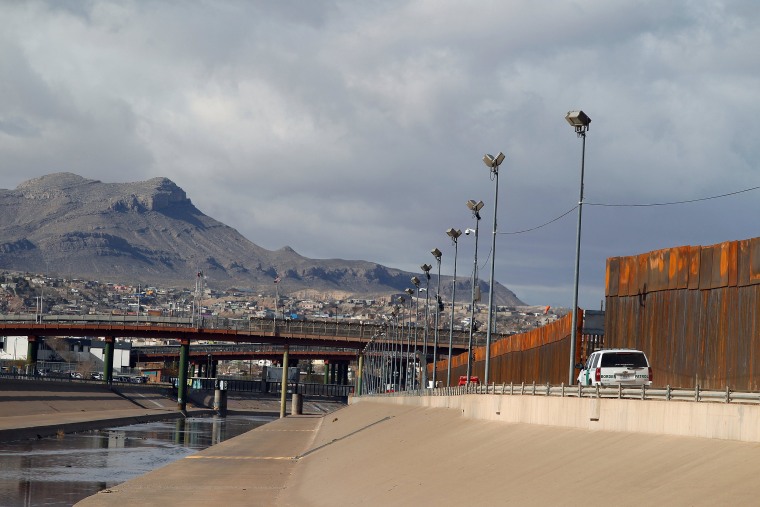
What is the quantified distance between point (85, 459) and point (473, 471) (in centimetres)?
3875

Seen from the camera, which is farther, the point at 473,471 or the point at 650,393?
the point at 473,471

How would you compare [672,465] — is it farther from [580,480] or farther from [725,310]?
[725,310]

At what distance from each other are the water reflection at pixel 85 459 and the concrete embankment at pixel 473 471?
2.81 meters

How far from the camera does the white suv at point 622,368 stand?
37062mm

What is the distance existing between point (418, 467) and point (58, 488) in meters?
18.4

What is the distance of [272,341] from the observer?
6575 inches

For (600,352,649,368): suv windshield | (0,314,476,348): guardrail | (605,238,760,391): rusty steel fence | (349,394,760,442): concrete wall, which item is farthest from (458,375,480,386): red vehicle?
(0,314,476,348): guardrail

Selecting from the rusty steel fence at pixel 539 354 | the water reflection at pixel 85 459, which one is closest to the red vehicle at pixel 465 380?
the rusty steel fence at pixel 539 354

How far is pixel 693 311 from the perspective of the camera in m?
36.2

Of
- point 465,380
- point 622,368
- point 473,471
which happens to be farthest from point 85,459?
point 473,471

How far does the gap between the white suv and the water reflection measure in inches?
718

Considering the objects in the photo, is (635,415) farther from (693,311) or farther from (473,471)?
(693,311)

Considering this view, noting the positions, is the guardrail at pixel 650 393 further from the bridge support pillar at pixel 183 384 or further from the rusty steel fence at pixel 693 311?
the bridge support pillar at pixel 183 384

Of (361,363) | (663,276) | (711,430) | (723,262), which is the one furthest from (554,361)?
(361,363)
